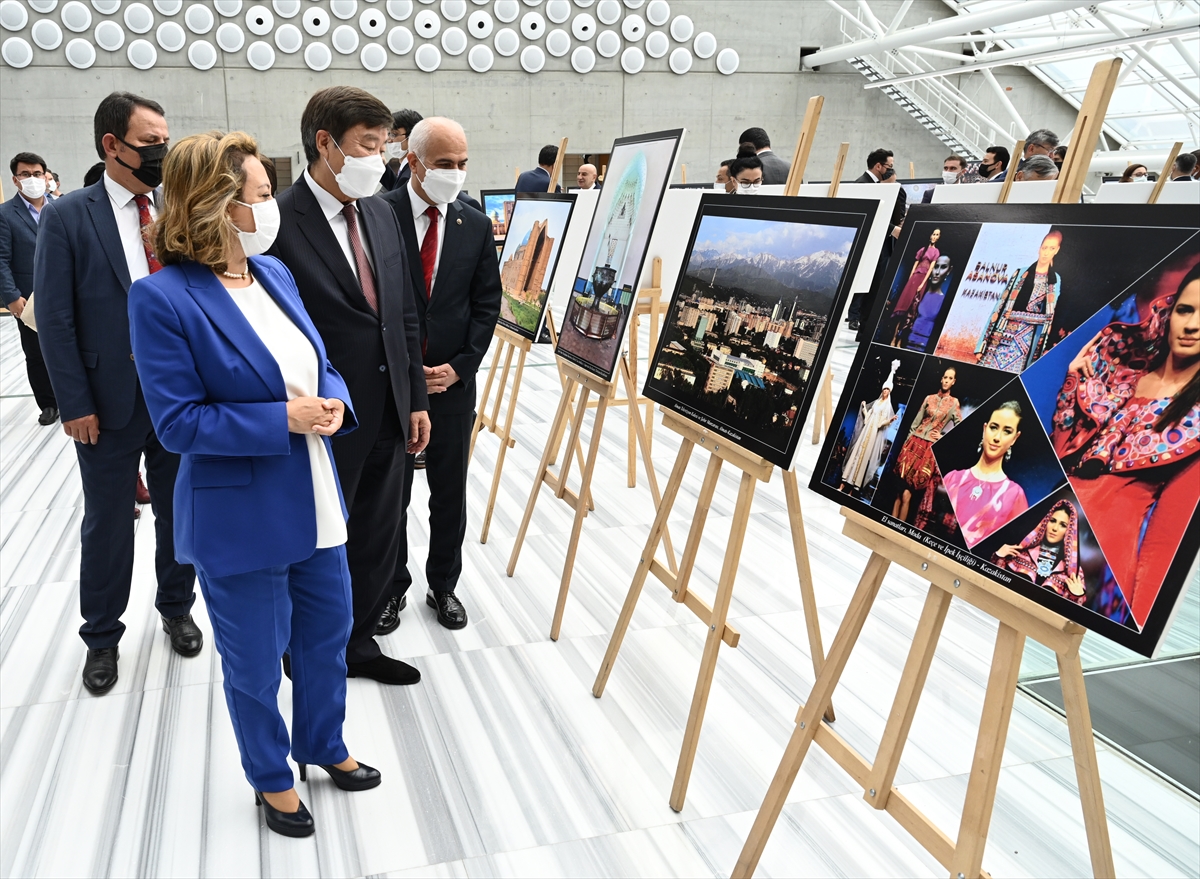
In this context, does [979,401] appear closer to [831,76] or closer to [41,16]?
[41,16]

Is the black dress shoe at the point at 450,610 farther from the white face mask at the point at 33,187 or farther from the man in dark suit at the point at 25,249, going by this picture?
the white face mask at the point at 33,187

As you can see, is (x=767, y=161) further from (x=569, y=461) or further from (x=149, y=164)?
(x=149, y=164)

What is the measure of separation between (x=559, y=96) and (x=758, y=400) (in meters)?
13.4

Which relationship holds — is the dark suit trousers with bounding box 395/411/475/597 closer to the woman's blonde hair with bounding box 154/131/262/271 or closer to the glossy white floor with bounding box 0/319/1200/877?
the glossy white floor with bounding box 0/319/1200/877

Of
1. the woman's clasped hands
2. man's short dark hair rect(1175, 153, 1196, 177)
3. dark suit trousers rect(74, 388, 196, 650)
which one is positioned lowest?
dark suit trousers rect(74, 388, 196, 650)

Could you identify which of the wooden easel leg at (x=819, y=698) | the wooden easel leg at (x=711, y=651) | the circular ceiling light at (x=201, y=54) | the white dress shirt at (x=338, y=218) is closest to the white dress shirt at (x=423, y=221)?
the white dress shirt at (x=338, y=218)

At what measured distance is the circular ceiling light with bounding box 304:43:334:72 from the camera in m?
12.7

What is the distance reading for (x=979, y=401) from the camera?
54.4 inches

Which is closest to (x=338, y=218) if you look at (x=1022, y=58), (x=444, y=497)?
(x=444, y=497)

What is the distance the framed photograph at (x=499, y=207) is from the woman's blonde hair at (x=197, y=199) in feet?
18.3

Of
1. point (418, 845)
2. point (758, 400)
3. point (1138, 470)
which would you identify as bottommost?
point (418, 845)

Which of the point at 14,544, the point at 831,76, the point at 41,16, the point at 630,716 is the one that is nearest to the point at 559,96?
the point at 831,76

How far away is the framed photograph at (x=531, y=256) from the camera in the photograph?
3541mm

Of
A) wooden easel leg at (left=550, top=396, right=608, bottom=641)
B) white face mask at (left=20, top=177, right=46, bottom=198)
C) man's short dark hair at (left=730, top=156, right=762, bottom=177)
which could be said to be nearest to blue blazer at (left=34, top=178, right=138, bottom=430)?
wooden easel leg at (left=550, top=396, right=608, bottom=641)
